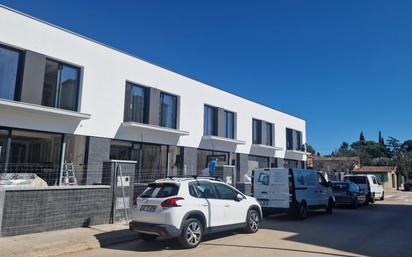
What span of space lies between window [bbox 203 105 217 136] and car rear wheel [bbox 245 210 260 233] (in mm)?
11778

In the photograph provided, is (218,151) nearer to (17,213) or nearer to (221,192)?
(221,192)

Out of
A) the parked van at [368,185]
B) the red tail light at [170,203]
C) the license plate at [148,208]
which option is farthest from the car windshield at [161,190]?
the parked van at [368,185]

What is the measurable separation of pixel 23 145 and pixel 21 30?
4.43m

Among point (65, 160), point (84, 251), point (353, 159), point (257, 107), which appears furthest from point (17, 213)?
point (353, 159)

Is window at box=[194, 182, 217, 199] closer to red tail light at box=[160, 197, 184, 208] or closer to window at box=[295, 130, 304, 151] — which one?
red tail light at box=[160, 197, 184, 208]

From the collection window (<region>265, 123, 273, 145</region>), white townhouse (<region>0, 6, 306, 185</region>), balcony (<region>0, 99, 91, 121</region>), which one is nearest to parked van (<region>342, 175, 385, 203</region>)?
window (<region>265, 123, 273, 145</region>)

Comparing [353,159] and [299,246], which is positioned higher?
[353,159]

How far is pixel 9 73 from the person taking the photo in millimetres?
13883

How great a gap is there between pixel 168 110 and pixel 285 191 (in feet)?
28.8

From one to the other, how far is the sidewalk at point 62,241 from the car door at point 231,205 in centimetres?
271

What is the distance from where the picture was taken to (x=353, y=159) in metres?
58.9

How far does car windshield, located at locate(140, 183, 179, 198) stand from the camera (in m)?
9.40

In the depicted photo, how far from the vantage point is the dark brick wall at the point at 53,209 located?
10.0 m

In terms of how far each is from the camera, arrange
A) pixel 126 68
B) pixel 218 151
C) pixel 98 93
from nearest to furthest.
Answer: pixel 98 93 < pixel 126 68 < pixel 218 151
